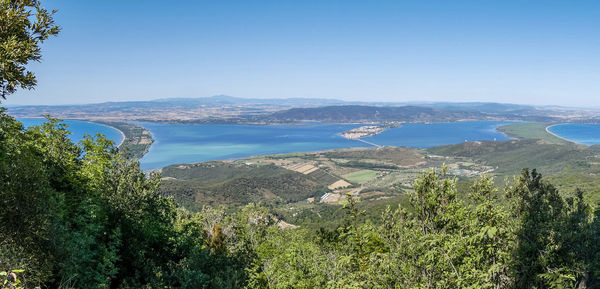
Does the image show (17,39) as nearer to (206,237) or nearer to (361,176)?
(206,237)

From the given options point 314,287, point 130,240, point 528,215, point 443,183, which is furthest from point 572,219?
point 130,240

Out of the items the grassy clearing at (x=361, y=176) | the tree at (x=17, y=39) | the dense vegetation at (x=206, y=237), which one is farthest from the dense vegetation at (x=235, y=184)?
the tree at (x=17, y=39)

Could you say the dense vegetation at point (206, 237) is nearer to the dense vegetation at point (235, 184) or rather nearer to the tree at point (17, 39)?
the tree at point (17, 39)

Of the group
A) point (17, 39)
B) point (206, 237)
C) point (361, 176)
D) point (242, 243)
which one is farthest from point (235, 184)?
point (17, 39)

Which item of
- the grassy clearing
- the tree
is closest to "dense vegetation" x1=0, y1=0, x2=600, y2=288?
the tree

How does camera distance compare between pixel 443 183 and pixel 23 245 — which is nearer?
pixel 23 245

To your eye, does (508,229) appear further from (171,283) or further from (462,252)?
(171,283)
